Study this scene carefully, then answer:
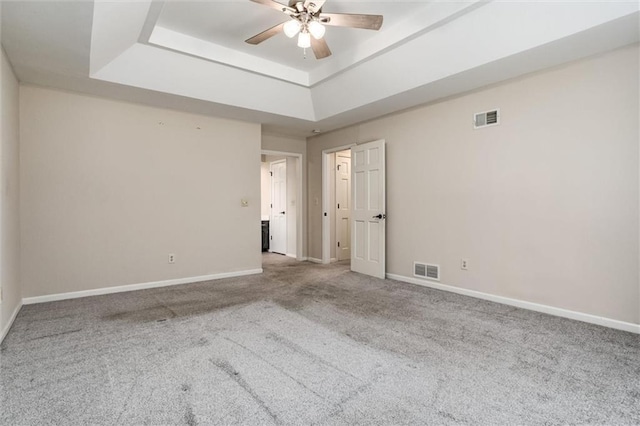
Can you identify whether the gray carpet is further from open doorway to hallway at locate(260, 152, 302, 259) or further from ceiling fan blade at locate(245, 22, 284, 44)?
open doorway to hallway at locate(260, 152, 302, 259)

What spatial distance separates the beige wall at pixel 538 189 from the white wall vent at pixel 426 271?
0.32 ft

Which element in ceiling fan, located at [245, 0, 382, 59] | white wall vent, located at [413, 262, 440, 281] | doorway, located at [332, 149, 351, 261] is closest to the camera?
ceiling fan, located at [245, 0, 382, 59]

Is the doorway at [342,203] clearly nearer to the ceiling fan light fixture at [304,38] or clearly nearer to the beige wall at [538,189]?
the beige wall at [538,189]

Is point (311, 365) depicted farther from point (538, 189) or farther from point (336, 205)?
point (336, 205)

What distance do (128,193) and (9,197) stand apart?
1.28 metres

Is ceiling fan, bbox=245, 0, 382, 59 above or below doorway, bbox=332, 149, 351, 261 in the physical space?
above

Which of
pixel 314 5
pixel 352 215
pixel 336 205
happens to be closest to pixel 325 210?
pixel 336 205

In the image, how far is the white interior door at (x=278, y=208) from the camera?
7461 millimetres

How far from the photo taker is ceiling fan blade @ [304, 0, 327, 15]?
2.62 meters

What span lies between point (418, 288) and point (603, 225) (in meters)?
2.08

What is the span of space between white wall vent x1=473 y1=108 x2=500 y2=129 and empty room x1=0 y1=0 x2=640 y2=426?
0.06 feet

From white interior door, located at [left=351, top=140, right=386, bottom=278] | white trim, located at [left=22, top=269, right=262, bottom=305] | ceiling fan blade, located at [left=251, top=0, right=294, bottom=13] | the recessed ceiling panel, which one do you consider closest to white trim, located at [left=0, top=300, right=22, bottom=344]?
white trim, located at [left=22, top=269, right=262, bottom=305]

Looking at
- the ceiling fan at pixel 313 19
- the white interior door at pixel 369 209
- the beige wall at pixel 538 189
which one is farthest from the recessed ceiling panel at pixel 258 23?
the white interior door at pixel 369 209

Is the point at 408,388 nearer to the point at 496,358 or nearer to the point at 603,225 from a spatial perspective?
the point at 496,358
